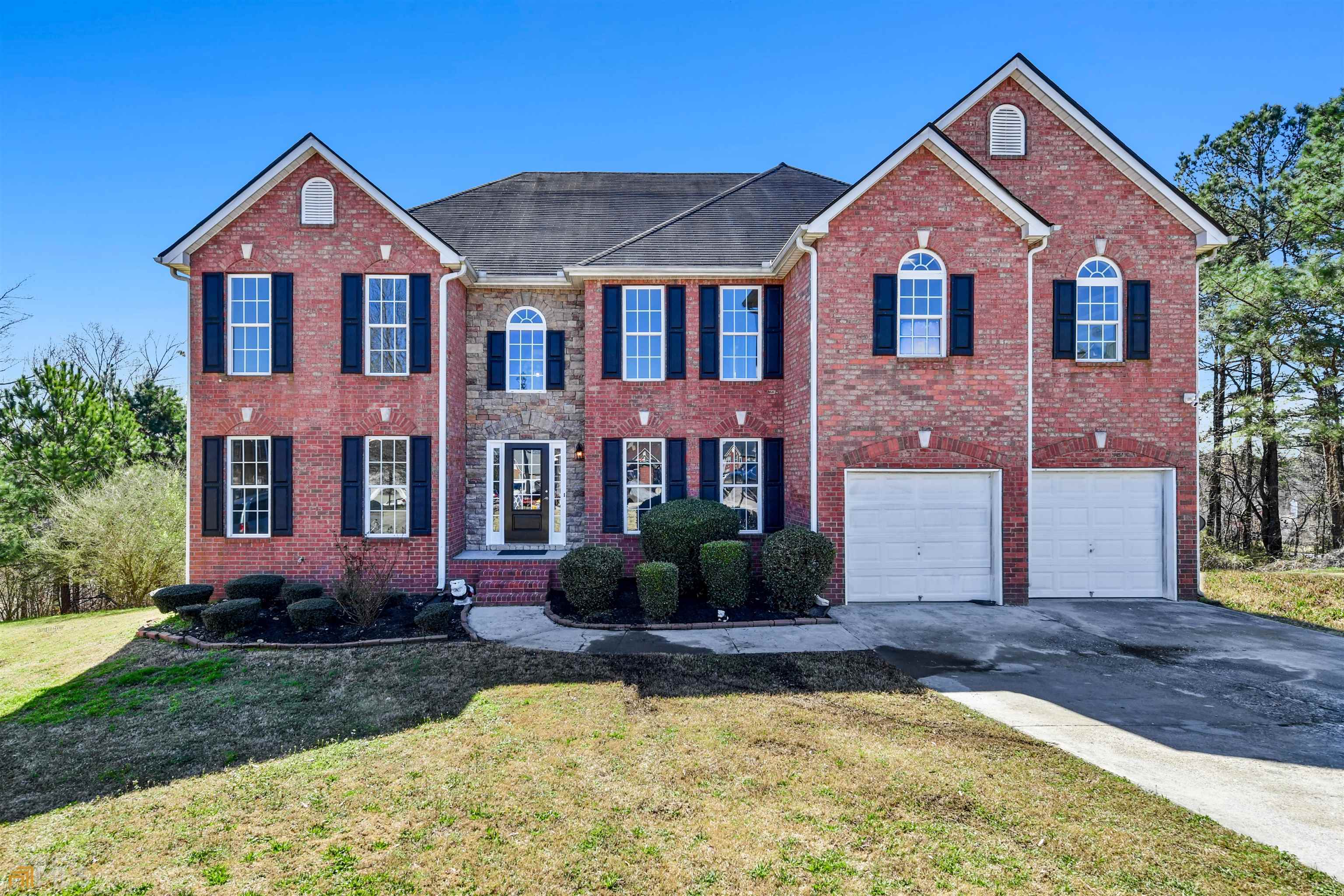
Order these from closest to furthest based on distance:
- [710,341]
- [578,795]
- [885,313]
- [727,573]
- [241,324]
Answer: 1. [578,795]
2. [727,573]
3. [885,313]
4. [241,324]
5. [710,341]

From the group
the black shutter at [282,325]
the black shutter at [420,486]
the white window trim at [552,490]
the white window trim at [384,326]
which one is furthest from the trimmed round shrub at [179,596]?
the white window trim at [552,490]

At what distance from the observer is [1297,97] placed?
17250mm

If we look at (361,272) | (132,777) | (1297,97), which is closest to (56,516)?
(361,272)

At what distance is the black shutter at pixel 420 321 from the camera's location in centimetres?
1099

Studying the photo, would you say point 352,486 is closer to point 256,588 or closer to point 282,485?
point 282,485

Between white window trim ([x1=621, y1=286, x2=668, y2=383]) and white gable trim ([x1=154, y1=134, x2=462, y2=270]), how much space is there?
3.18 meters

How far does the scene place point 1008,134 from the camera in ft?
36.3

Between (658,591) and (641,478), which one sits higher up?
(641,478)

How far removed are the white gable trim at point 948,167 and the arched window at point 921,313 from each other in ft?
4.74

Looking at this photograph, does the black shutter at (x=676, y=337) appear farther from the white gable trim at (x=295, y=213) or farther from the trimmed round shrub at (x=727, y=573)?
the white gable trim at (x=295, y=213)

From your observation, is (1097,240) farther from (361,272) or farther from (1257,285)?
(361,272)

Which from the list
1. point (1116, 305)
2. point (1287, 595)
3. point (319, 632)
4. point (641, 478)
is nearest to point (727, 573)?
point (641, 478)

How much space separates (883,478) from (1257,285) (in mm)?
13552

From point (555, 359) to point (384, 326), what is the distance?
324cm
